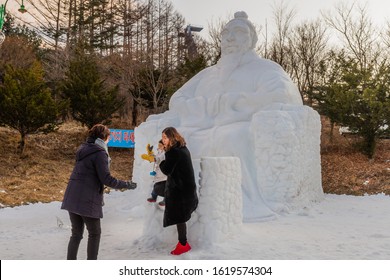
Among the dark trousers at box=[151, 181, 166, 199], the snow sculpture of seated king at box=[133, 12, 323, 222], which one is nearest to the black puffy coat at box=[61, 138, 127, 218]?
the dark trousers at box=[151, 181, 166, 199]

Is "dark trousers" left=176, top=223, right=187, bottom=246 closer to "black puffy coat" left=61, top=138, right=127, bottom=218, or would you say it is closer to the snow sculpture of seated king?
"black puffy coat" left=61, top=138, right=127, bottom=218

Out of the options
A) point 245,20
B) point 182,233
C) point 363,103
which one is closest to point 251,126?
point 245,20

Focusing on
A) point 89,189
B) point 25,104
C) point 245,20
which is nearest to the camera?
point 89,189

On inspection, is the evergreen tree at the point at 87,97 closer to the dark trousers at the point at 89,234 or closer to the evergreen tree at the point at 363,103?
the evergreen tree at the point at 363,103

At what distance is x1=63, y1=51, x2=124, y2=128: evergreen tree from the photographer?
41.6ft

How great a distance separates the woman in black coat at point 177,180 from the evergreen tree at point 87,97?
972 cm

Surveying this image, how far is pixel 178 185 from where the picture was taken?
3.41m

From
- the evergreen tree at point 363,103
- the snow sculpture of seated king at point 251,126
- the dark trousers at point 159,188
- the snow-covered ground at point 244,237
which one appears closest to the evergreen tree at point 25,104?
the snow-covered ground at point 244,237

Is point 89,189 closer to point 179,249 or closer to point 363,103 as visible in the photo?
point 179,249

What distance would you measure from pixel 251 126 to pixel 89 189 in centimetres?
326

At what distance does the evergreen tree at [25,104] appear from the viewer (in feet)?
35.8

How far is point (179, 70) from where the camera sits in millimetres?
15930
